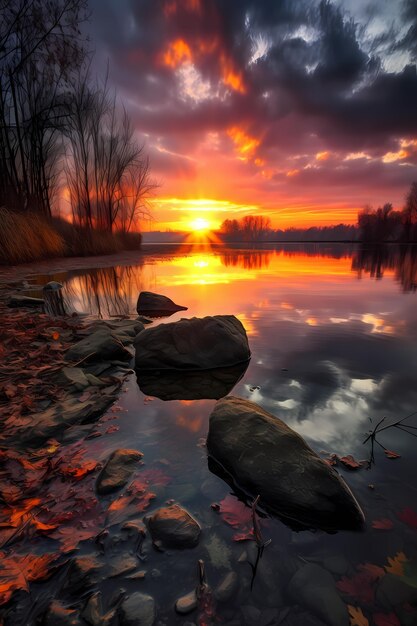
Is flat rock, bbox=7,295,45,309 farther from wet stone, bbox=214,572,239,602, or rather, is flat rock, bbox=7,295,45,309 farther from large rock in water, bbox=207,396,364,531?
wet stone, bbox=214,572,239,602

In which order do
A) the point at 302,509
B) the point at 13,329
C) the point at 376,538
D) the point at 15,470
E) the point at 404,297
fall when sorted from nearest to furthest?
the point at 376,538 → the point at 302,509 → the point at 15,470 → the point at 13,329 → the point at 404,297

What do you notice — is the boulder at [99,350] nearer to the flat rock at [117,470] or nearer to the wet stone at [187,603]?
the flat rock at [117,470]

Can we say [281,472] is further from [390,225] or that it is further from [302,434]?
[390,225]

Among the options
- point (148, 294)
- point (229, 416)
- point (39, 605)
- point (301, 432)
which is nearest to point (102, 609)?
point (39, 605)

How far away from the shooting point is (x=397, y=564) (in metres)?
1.61

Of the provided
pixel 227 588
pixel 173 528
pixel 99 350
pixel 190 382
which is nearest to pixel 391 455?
pixel 227 588

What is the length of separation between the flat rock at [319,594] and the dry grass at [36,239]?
14.9 meters

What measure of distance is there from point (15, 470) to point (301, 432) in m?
2.33

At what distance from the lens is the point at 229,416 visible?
261 cm

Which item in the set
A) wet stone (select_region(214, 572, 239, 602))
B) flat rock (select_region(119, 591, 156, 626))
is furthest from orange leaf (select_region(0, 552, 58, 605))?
wet stone (select_region(214, 572, 239, 602))

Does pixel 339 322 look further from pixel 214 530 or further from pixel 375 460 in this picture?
pixel 214 530

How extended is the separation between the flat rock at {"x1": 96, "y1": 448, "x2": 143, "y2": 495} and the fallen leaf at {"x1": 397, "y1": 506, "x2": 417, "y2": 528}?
1.81 m

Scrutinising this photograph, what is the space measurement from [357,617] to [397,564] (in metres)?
0.41

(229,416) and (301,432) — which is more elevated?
(229,416)
